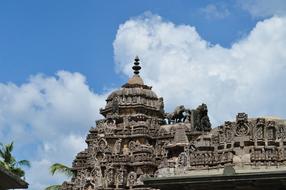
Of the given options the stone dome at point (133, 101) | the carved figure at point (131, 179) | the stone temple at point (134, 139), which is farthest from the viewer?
the stone dome at point (133, 101)

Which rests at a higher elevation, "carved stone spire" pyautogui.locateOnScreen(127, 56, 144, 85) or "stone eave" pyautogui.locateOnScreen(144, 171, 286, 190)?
"carved stone spire" pyautogui.locateOnScreen(127, 56, 144, 85)

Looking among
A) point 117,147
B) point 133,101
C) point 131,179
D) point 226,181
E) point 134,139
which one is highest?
point 133,101

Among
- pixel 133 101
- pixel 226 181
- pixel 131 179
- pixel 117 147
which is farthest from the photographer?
pixel 133 101

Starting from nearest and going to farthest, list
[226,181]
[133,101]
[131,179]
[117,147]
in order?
1. [226,181]
2. [131,179]
3. [117,147]
4. [133,101]

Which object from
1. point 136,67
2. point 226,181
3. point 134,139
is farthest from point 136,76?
point 226,181

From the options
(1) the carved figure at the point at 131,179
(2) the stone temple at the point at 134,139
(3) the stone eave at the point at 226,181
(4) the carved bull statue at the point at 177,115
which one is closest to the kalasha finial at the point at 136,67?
(2) the stone temple at the point at 134,139

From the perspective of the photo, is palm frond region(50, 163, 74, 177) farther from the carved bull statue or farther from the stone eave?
the stone eave

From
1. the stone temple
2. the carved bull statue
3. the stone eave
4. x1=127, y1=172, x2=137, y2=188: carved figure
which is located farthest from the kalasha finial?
the stone eave

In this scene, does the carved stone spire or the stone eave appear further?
the carved stone spire

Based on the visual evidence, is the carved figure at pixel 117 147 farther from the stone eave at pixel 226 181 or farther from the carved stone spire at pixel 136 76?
the stone eave at pixel 226 181

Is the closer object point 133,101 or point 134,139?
point 134,139

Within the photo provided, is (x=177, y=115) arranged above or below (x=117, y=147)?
above

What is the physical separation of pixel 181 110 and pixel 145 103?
4.21 meters

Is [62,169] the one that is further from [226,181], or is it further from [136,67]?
[226,181]
